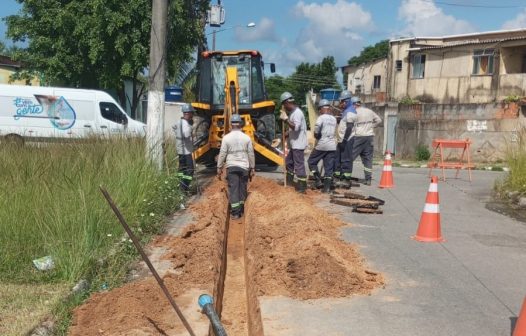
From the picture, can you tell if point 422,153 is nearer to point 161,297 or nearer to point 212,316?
point 161,297

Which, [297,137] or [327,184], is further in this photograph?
[327,184]

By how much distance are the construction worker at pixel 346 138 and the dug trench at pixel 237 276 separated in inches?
141

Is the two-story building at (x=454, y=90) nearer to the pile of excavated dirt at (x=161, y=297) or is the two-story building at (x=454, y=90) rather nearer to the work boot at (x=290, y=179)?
the work boot at (x=290, y=179)

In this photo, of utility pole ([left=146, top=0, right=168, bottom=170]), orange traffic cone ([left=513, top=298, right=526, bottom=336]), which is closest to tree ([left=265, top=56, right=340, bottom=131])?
utility pole ([left=146, top=0, right=168, bottom=170])

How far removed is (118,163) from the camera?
28.0 feet

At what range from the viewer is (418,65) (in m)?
35.8

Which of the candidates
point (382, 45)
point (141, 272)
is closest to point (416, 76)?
point (141, 272)

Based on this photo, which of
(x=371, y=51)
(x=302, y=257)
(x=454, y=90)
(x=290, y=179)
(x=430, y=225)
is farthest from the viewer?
(x=371, y=51)

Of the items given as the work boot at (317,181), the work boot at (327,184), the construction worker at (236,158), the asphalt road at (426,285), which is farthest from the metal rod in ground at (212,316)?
the work boot at (317,181)

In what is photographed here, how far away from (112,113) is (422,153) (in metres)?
13.8

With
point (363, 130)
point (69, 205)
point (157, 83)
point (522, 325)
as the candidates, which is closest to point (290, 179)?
point (363, 130)

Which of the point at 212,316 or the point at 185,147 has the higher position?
the point at 185,147

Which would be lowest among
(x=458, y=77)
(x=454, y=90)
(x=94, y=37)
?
(x=454, y=90)

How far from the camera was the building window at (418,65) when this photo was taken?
35281 mm
